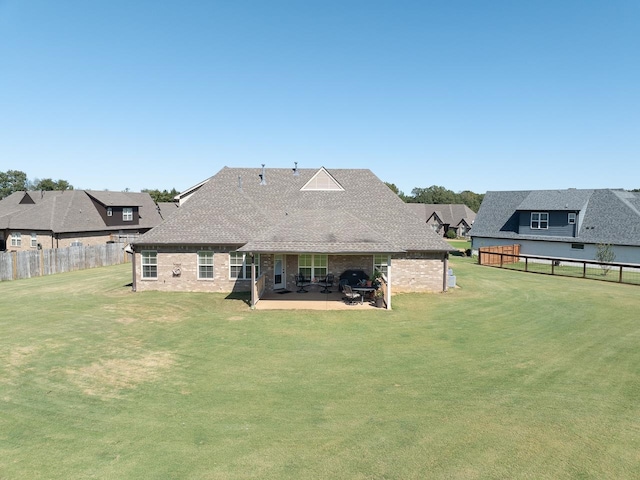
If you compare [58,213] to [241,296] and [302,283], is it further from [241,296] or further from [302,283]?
[302,283]

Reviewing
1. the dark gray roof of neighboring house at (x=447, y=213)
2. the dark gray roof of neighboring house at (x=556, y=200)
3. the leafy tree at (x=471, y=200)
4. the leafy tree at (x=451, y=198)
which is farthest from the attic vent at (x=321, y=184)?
the leafy tree at (x=471, y=200)

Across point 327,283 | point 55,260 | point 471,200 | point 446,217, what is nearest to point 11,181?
point 55,260

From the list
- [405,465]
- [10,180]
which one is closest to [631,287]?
[405,465]

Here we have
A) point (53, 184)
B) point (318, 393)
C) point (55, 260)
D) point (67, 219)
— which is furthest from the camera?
point (53, 184)

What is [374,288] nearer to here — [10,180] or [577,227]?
[577,227]

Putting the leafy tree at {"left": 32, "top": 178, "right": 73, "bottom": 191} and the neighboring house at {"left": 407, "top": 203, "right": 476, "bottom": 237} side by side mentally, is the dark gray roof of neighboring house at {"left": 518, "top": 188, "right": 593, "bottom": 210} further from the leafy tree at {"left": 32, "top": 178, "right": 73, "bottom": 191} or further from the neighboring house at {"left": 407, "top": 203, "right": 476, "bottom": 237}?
the leafy tree at {"left": 32, "top": 178, "right": 73, "bottom": 191}

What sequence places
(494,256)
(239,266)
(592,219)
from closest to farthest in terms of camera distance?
(239,266) → (592,219) → (494,256)
